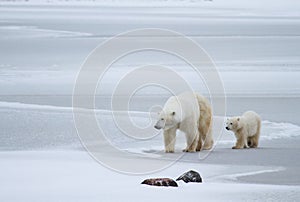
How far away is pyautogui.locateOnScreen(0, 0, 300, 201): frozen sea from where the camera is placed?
5.18m

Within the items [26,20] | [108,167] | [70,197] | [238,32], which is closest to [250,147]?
[108,167]

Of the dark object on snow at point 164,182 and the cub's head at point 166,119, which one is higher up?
the cub's head at point 166,119

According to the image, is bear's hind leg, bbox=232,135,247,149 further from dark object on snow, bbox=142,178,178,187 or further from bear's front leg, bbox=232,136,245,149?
dark object on snow, bbox=142,178,178,187

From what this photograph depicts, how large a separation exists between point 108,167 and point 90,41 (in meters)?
12.8

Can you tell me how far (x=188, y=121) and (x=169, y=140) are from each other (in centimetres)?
29

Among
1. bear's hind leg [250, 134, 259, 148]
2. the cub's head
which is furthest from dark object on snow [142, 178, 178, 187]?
bear's hind leg [250, 134, 259, 148]

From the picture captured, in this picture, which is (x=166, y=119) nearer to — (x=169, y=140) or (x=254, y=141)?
(x=169, y=140)

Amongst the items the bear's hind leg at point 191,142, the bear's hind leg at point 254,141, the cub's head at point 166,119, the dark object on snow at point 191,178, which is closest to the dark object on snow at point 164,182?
the dark object on snow at point 191,178

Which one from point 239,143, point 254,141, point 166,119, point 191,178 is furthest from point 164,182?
point 254,141

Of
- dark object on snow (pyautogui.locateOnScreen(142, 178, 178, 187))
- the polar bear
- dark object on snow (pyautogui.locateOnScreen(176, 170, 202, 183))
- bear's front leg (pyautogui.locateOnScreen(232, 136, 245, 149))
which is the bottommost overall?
dark object on snow (pyautogui.locateOnScreen(142, 178, 178, 187))

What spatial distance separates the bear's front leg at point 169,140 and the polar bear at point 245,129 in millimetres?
839

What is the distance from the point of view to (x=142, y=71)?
13.4 meters

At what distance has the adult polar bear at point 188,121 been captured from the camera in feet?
23.3

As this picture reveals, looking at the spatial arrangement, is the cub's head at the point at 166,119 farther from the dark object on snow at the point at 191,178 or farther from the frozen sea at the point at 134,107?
the dark object on snow at the point at 191,178
